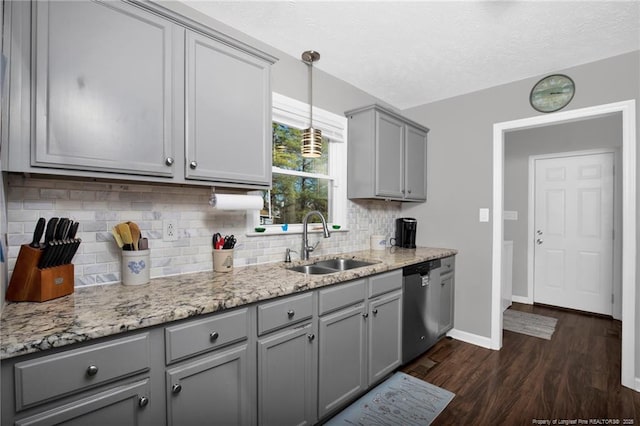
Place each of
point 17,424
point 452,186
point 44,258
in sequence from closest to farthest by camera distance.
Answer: point 17,424 → point 44,258 → point 452,186

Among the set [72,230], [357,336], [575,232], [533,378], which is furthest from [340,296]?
[575,232]

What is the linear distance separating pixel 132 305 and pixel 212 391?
497 millimetres

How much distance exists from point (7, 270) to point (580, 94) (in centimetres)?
397

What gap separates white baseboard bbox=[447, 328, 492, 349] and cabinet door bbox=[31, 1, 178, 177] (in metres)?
3.17

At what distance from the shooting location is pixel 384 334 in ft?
7.44

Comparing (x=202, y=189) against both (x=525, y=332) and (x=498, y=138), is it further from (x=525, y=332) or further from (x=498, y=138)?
(x=525, y=332)

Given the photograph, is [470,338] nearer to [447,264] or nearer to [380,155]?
[447,264]

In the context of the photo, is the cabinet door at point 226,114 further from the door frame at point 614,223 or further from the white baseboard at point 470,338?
the door frame at point 614,223

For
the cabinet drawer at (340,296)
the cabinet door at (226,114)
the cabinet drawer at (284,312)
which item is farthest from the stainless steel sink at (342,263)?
the cabinet door at (226,114)

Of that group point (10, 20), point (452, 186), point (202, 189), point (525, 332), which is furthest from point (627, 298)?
point (10, 20)

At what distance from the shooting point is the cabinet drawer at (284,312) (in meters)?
1.50

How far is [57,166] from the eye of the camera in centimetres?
122

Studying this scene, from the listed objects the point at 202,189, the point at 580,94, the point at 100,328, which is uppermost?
the point at 580,94

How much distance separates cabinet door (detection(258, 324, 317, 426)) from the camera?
4.93 feet
